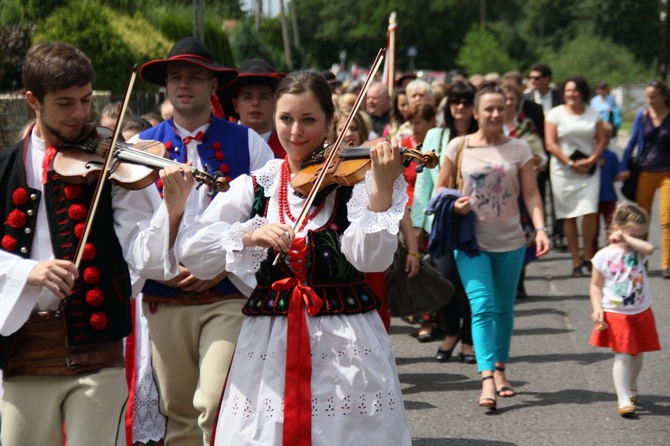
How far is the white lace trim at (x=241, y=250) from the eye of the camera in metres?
3.90

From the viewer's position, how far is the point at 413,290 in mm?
6266

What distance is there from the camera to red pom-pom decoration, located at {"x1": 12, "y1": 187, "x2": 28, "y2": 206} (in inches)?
151

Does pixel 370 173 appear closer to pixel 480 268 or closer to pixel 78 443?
pixel 78 443

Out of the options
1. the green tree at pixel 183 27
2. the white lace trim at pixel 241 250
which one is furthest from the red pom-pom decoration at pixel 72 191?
the green tree at pixel 183 27

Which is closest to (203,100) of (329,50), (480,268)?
(480,268)

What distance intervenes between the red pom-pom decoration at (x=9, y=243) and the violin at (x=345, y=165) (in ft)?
3.25

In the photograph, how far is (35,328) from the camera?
3814 mm

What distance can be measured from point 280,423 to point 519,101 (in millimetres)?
7474

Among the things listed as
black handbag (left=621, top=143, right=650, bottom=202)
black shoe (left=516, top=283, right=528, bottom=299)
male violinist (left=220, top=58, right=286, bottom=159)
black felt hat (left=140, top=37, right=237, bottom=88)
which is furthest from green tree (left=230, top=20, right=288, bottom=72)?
black felt hat (left=140, top=37, right=237, bottom=88)

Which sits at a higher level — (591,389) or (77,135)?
(77,135)

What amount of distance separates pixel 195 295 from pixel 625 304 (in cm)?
277

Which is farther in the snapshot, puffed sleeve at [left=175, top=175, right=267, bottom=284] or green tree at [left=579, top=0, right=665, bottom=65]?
green tree at [left=579, top=0, right=665, bottom=65]

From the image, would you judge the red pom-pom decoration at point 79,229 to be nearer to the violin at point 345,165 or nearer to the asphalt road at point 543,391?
the violin at point 345,165

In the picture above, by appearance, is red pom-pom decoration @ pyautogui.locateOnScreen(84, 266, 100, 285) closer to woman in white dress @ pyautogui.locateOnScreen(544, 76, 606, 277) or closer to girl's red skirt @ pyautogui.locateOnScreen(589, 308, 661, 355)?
girl's red skirt @ pyautogui.locateOnScreen(589, 308, 661, 355)
